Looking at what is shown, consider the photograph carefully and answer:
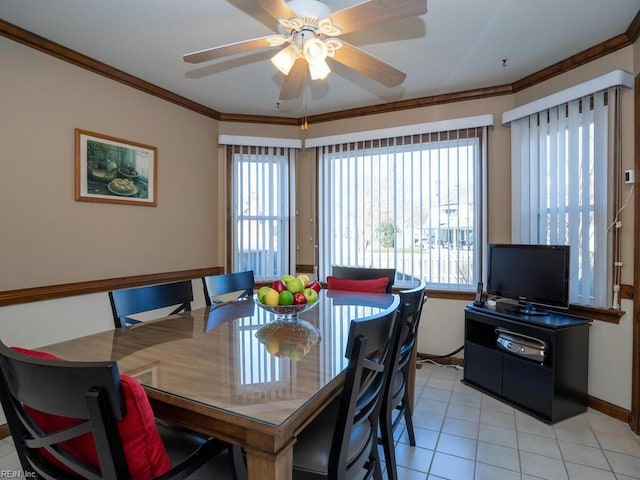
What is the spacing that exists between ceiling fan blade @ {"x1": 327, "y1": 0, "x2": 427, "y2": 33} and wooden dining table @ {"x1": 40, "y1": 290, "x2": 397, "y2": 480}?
1236 millimetres

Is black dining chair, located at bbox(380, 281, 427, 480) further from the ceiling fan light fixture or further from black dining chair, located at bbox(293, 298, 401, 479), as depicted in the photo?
the ceiling fan light fixture

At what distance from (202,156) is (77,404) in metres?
3.28

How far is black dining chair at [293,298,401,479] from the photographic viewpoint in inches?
43.7

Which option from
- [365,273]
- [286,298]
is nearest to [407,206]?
[365,273]

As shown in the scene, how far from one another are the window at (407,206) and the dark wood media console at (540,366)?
2.26 ft

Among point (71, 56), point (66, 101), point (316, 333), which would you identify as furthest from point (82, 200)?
point (316, 333)

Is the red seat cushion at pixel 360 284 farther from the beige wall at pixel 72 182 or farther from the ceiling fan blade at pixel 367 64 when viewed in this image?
the beige wall at pixel 72 182

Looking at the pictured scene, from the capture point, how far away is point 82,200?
2674mm

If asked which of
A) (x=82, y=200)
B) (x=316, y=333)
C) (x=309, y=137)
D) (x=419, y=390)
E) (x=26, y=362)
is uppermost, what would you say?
(x=309, y=137)

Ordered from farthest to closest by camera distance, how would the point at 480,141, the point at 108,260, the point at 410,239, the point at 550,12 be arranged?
the point at 410,239 → the point at 480,141 → the point at 108,260 → the point at 550,12

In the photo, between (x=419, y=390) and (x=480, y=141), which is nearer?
(x=419, y=390)

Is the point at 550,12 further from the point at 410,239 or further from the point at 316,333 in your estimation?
the point at 316,333

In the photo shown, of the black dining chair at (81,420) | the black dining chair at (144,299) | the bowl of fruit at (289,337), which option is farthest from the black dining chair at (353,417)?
the black dining chair at (144,299)

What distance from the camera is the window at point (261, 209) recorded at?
396 centimetres
